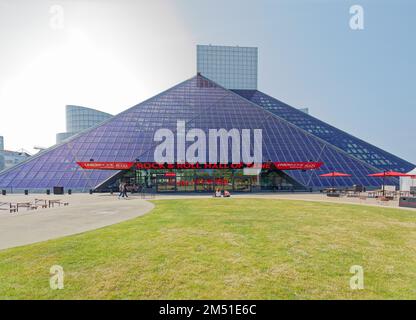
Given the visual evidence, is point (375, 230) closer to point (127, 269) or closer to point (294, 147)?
point (127, 269)

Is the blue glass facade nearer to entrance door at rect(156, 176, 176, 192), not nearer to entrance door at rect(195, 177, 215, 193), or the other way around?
entrance door at rect(195, 177, 215, 193)

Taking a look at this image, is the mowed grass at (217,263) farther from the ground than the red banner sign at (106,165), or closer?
closer

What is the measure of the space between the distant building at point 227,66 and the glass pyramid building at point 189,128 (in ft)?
126

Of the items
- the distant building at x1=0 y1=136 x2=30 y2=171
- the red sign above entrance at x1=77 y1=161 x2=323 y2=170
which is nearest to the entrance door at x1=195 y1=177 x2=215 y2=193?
the red sign above entrance at x1=77 y1=161 x2=323 y2=170

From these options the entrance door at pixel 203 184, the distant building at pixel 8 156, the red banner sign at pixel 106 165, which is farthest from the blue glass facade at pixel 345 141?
the distant building at pixel 8 156

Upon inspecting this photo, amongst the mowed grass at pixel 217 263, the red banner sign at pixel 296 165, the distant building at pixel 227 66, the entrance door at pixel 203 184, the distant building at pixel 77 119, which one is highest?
the distant building at pixel 227 66

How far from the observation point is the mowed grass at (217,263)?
15.1 ft

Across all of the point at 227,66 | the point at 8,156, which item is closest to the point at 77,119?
the point at 8,156

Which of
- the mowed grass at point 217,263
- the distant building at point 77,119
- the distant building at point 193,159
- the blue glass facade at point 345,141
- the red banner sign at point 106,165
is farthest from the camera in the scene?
the distant building at point 77,119

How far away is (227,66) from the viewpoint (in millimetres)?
85312

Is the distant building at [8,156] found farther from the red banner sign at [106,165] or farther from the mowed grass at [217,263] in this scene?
the mowed grass at [217,263]

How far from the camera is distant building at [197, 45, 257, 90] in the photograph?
85350 millimetres

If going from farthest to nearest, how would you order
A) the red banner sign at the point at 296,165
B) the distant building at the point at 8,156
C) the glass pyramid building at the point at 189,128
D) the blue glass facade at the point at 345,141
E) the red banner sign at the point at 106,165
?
the distant building at the point at 8,156 → the blue glass facade at the point at 345,141 → the glass pyramid building at the point at 189,128 → the red banner sign at the point at 296,165 → the red banner sign at the point at 106,165

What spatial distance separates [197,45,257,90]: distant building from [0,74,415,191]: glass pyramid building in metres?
38.4
